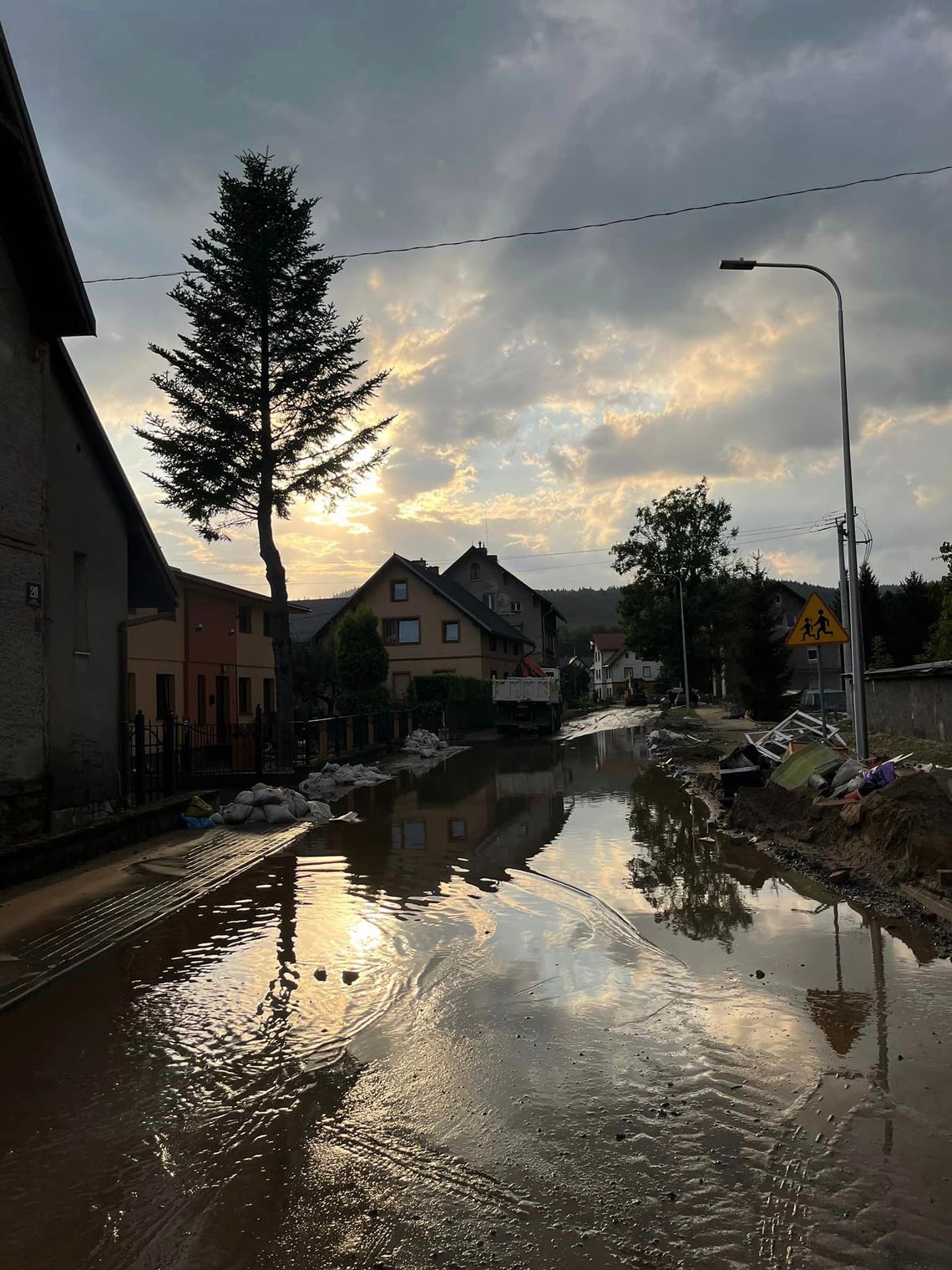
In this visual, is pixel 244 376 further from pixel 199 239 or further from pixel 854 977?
pixel 854 977

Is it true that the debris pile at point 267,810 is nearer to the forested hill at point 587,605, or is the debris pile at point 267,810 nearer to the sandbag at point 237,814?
the sandbag at point 237,814

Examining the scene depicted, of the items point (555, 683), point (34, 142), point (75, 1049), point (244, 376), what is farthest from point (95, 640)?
point (555, 683)

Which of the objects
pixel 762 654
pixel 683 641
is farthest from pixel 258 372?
pixel 683 641

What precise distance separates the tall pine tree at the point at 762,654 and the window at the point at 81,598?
114 feet

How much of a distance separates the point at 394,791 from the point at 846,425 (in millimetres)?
11756

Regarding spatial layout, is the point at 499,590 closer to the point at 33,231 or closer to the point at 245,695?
the point at 245,695

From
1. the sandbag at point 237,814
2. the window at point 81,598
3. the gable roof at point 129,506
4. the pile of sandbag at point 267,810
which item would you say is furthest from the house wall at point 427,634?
the window at point 81,598

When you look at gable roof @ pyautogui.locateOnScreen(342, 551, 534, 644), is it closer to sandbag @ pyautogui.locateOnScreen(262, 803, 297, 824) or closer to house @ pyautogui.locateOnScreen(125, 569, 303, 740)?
house @ pyautogui.locateOnScreen(125, 569, 303, 740)

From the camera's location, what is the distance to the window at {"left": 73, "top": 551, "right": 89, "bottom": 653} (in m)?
13.4

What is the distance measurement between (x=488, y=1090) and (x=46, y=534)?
394 inches

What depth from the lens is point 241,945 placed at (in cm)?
757

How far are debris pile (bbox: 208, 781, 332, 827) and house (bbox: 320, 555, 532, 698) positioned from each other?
3729 cm

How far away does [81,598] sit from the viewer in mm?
13516

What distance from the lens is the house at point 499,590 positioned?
76312mm
